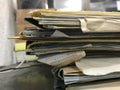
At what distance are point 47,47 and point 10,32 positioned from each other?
1.55 meters

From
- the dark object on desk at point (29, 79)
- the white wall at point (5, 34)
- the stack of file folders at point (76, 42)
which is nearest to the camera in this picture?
the stack of file folders at point (76, 42)

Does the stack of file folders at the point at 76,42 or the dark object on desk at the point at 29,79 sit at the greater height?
the stack of file folders at the point at 76,42

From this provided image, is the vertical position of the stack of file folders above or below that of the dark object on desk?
above

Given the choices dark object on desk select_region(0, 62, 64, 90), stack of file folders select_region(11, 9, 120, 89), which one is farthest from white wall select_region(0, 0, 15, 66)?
stack of file folders select_region(11, 9, 120, 89)

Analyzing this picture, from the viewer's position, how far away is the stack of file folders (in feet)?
2.03

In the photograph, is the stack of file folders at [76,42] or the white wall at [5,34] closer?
the stack of file folders at [76,42]

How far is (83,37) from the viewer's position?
2.13ft

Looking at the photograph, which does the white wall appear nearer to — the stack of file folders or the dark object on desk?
the dark object on desk

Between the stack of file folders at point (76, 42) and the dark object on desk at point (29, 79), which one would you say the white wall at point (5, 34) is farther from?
the stack of file folders at point (76, 42)

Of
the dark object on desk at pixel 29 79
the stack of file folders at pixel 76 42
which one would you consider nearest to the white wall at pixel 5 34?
the dark object on desk at pixel 29 79

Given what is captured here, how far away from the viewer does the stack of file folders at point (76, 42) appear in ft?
2.03

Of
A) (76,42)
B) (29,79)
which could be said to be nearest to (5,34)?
(29,79)

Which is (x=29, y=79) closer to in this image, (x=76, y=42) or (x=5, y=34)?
(x=76, y=42)

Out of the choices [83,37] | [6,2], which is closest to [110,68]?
[83,37]
